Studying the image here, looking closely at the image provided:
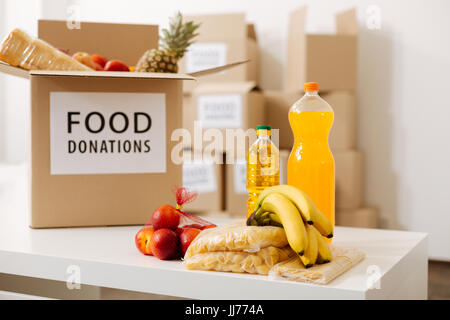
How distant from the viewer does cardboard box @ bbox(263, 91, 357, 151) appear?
2.77 m

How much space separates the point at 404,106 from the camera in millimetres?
2953

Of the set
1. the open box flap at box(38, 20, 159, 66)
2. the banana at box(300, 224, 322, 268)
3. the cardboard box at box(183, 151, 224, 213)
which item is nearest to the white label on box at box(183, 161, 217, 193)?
the cardboard box at box(183, 151, 224, 213)

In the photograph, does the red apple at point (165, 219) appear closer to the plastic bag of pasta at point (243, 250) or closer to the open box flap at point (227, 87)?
the plastic bag of pasta at point (243, 250)

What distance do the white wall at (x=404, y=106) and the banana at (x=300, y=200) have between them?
2.34m

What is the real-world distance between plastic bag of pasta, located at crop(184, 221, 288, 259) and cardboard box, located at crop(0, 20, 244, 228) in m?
0.42

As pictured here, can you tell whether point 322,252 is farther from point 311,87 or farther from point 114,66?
point 114,66

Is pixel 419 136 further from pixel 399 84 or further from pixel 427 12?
pixel 427 12

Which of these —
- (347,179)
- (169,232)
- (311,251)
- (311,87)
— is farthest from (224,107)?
(311,251)

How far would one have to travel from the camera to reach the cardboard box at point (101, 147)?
1145 mm

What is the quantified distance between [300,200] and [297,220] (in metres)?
0.04

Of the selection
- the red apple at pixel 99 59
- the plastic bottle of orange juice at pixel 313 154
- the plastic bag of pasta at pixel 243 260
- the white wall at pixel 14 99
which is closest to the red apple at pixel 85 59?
the red apple at pixel 99 59
